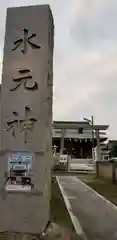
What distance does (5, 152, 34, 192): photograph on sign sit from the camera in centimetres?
658

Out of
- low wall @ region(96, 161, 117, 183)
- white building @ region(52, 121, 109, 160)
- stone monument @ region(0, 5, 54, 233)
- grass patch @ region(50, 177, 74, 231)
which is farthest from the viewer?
white building @ region(52, 121, 109, 160)

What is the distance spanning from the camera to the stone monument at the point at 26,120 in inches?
257

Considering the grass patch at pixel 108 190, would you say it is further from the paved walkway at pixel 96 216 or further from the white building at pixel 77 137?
the white building at pixel 77 137

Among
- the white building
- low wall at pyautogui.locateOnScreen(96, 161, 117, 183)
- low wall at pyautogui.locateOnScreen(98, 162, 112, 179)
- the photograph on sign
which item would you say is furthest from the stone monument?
the white building

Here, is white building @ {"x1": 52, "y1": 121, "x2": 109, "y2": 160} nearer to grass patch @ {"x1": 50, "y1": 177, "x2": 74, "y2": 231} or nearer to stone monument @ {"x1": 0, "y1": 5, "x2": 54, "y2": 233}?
grass patch @ {"x1": 50, "y1": 177, "x2": 74, "y2": 231}

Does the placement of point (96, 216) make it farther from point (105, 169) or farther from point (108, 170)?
point (105, 169)

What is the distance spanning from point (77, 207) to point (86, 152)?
59.3 m

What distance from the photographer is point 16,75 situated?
688 cm

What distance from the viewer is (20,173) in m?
6.63

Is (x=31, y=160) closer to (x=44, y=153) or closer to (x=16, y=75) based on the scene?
(x=44, y=153)

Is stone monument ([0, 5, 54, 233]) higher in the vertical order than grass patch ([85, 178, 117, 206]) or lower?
higher

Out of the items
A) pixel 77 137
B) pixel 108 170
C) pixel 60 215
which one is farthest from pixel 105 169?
pixel 77 137

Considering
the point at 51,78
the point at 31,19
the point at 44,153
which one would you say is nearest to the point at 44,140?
the point at 44,153

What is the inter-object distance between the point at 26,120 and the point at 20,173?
1088mm
